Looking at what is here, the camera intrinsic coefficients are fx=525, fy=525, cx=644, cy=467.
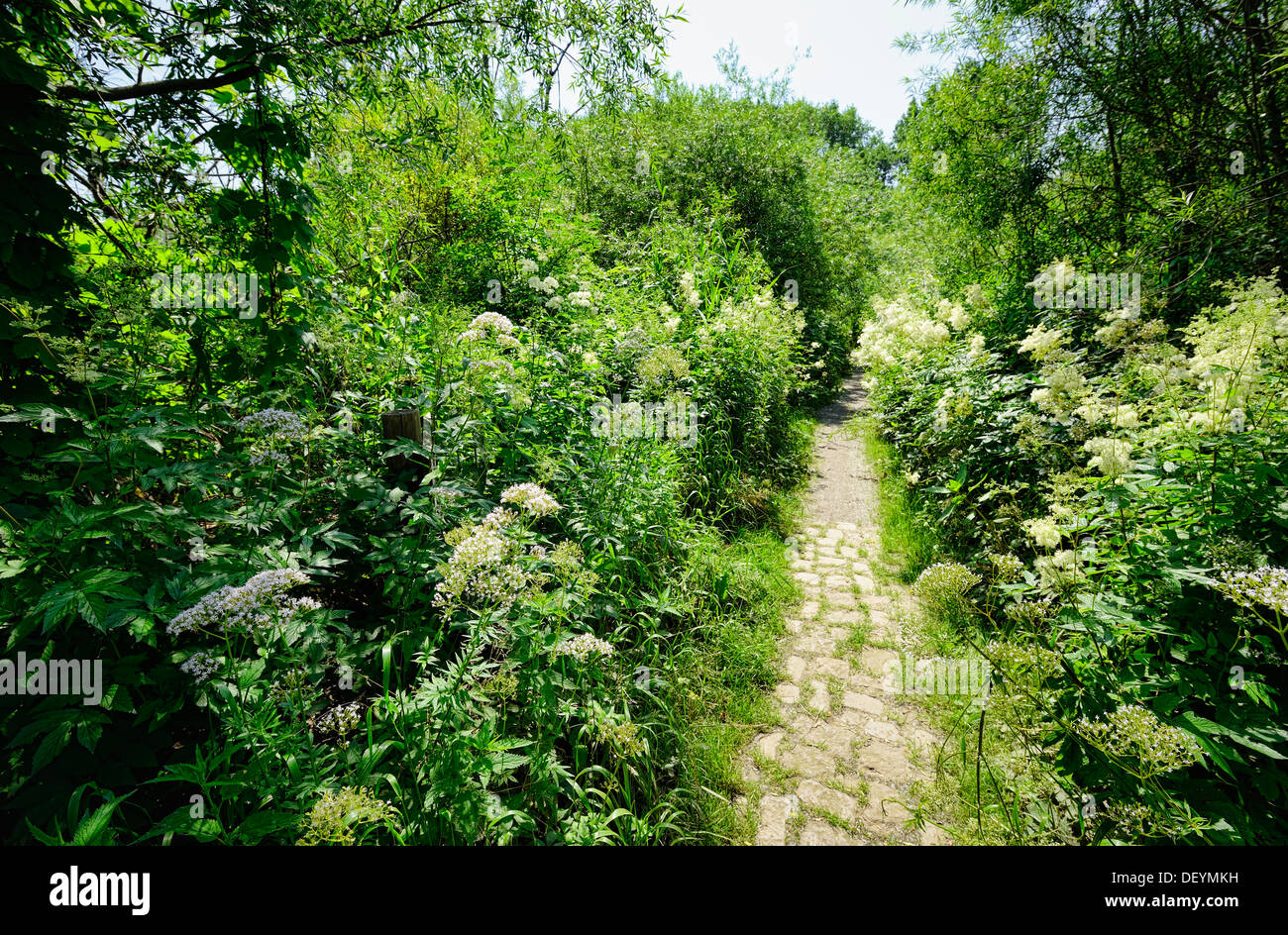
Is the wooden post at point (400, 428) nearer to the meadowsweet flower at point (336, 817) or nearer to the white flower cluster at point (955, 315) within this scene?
the meadowsweet flower at point (336, 817)

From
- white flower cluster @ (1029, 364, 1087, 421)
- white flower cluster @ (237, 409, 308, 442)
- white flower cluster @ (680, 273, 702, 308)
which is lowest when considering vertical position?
white flower cluster @ (237, 409, 308, 442)

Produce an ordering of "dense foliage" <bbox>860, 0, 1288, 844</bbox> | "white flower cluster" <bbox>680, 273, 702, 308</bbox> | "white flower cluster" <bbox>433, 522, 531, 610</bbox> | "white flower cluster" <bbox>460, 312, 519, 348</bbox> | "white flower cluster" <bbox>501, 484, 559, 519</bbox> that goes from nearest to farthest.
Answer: "dense foliage" <bbox>860, 0, 1288, 844</bbox> < "white flower cluster" <bbox>433, 522, 531, 610</bbox> < "white flower cluster" <bbox>501, 484, 559, 519</bbox> < "white flower cluster" <bbox>460, 312, 519, 348</bbox> < "white flower cluster" <bbox>680, 273, 702, 308</bbox>

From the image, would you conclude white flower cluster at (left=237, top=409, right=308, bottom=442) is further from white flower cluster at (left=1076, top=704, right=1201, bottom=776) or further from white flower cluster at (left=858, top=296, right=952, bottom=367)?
white flower cluster at (left=858, top=296, right=952, bottom=367)

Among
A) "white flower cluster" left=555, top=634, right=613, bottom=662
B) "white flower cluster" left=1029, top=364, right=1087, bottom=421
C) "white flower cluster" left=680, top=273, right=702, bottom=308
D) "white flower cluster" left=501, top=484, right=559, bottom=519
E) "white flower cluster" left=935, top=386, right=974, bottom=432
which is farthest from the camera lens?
"white flower cluster" left=680, top=273, right=702, bottom=308

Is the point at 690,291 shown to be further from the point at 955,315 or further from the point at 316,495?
the point at 316,495

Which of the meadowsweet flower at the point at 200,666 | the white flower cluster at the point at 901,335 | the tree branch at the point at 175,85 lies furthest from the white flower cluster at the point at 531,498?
the white flower cluster at the point at 901,335

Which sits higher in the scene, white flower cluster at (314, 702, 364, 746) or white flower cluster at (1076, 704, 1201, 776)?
white flower cluster at (1076, 704, 1201, 776)

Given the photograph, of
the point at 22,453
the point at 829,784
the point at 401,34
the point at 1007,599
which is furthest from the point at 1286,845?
the point at 401,34

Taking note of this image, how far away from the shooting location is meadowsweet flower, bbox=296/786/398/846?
1312 millimetres

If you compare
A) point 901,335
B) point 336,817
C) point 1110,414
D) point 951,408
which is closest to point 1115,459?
point 1110,414

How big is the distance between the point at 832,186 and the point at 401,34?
14.2 meters

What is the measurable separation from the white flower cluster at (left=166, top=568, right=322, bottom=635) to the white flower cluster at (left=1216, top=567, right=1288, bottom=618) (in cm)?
273

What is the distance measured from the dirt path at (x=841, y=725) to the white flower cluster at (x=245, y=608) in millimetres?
2093

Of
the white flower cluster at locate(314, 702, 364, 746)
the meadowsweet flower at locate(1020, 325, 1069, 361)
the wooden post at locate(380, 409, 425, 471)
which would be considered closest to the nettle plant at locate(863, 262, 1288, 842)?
the meadowsweet flower at locate(1020, 325, 1069, 361)
